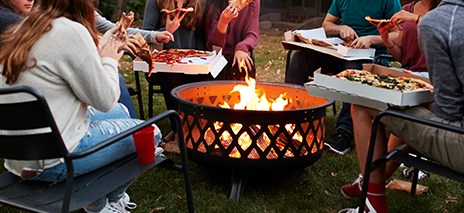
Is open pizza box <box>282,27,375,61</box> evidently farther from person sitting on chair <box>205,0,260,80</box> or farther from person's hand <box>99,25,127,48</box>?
person's hand <box>99,25,127,48</box>

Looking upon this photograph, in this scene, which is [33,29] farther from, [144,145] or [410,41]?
[410,41]

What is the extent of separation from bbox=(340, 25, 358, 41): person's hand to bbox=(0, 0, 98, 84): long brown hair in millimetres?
2648

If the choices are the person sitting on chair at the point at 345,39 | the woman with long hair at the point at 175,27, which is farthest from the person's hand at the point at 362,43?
the woman with long hair at the point at 175,27

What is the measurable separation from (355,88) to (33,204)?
1580 millimetres

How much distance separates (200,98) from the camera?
114 inches

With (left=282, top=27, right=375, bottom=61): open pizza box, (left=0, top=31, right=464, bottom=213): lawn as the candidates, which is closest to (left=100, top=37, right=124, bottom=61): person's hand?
(left=0, top=31, right=464, bottom=213): lawn

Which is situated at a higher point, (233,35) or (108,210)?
(233,35)

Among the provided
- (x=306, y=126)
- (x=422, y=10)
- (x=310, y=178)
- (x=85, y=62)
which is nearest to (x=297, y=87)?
(x=306, y=126)

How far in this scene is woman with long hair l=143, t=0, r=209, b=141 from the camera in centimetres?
338

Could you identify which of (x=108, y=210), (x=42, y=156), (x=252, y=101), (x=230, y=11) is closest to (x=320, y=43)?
(x=230, y=11)

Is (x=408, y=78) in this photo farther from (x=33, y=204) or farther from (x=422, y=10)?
(x=33, y=204)

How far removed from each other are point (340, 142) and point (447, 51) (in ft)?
5.77

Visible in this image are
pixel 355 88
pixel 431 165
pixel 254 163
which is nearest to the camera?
pixel 431 165

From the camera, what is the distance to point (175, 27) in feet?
11.0
